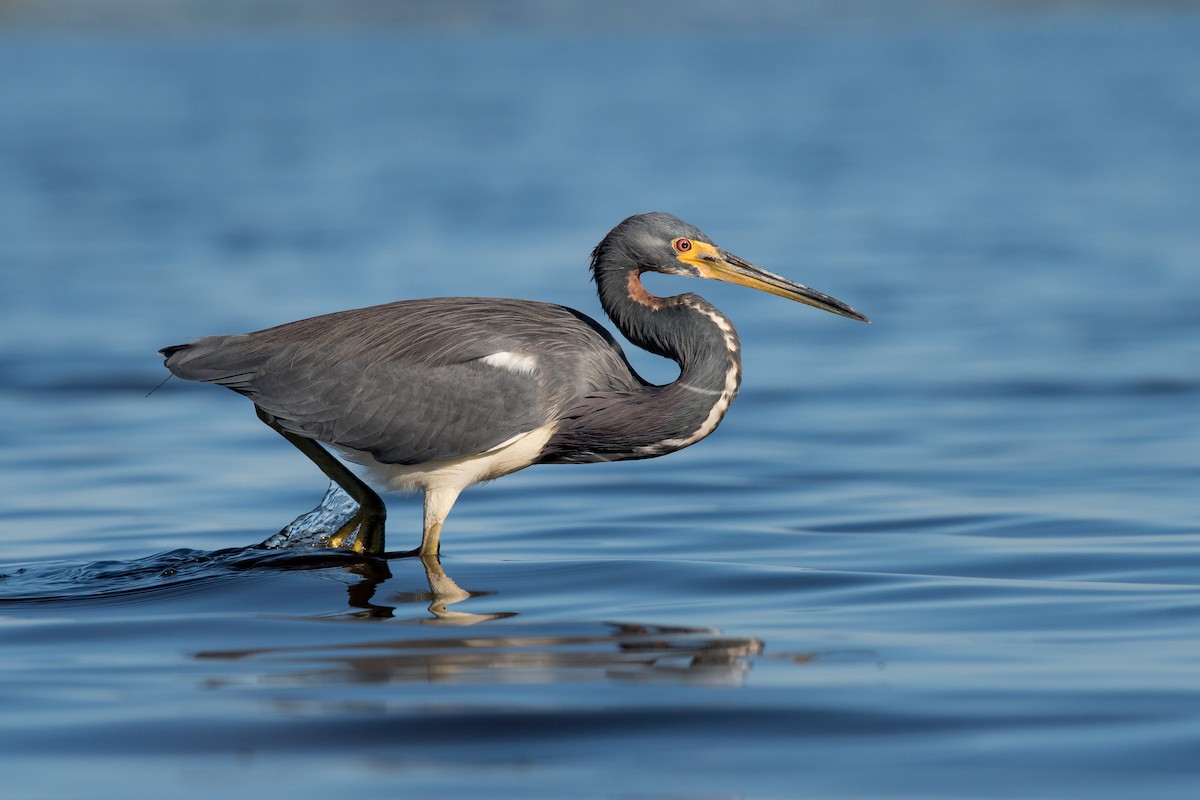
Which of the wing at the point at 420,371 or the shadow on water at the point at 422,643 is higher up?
the wing at the point at 420,371

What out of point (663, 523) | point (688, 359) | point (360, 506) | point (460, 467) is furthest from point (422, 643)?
point (663, 523)

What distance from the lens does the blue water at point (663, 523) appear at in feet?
17.6

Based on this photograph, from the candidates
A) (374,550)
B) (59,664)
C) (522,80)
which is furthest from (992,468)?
(522,80)

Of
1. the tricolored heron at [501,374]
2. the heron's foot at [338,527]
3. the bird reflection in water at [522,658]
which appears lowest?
the bird reflection in water at [522,658]

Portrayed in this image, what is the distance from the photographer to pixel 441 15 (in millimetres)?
94875

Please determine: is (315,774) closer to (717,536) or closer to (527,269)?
(717,536)

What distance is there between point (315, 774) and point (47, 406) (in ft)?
28.6

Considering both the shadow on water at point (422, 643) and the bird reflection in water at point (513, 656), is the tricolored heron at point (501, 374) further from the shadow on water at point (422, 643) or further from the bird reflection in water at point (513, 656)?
the bird reflection in water at point (513, 656)

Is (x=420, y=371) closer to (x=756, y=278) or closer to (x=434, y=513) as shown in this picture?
(x=434, y=513)

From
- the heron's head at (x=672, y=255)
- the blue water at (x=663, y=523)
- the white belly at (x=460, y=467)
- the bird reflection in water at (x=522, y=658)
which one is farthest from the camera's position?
the heron's head at (x=672, y=255)

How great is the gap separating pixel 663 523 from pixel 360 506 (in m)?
1.61

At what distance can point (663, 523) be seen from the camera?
364 inches

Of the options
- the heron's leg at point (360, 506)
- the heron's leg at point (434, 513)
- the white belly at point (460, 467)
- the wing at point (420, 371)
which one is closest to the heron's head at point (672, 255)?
the wing at point (420, 371)

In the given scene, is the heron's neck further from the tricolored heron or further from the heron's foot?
the heron's foot
